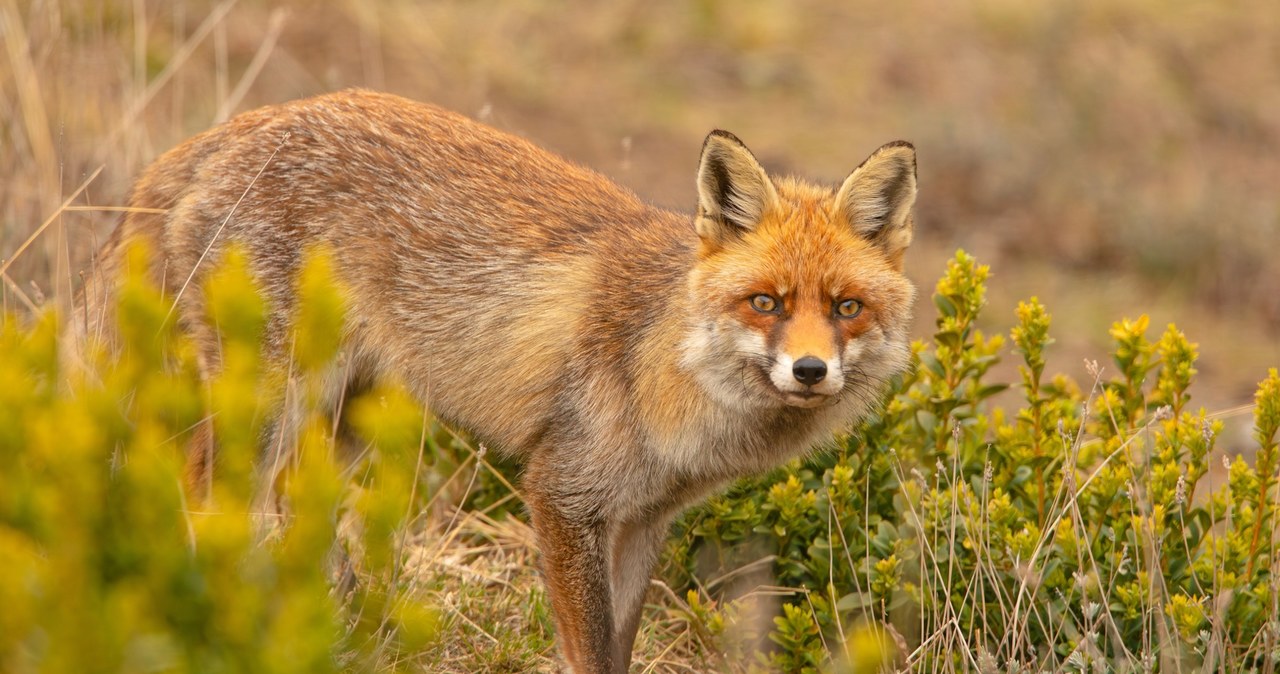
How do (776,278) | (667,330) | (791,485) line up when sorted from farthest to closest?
(791,485), (667,330), (776,278)

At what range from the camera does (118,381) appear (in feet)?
8.88

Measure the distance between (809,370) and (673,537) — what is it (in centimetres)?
188

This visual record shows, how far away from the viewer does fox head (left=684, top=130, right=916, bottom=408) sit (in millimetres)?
4238

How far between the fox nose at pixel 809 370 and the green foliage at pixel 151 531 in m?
1.61

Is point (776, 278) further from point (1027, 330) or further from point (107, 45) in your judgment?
point (107, 45)

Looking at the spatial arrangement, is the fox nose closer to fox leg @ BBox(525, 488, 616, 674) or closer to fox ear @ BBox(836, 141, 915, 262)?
fox ear @ BBox(836, 141, 915, 262)

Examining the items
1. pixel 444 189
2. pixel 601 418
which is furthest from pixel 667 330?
pixel 444 189

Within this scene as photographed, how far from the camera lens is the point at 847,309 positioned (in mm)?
4367

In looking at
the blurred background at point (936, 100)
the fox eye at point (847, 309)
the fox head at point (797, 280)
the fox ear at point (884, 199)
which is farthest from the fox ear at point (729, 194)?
the blurred background at point (936, 100)

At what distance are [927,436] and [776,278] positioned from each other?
1257mm

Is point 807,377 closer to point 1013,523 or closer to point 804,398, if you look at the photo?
point 804,398

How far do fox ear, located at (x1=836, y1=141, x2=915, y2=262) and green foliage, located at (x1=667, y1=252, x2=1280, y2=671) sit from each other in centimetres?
45

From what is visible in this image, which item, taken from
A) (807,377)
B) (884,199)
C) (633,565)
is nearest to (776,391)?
(807,377)

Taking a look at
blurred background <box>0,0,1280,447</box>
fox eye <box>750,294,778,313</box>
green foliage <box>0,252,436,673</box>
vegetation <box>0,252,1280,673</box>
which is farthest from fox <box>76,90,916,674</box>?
blurred background <box>0,0,1280,447</box>
